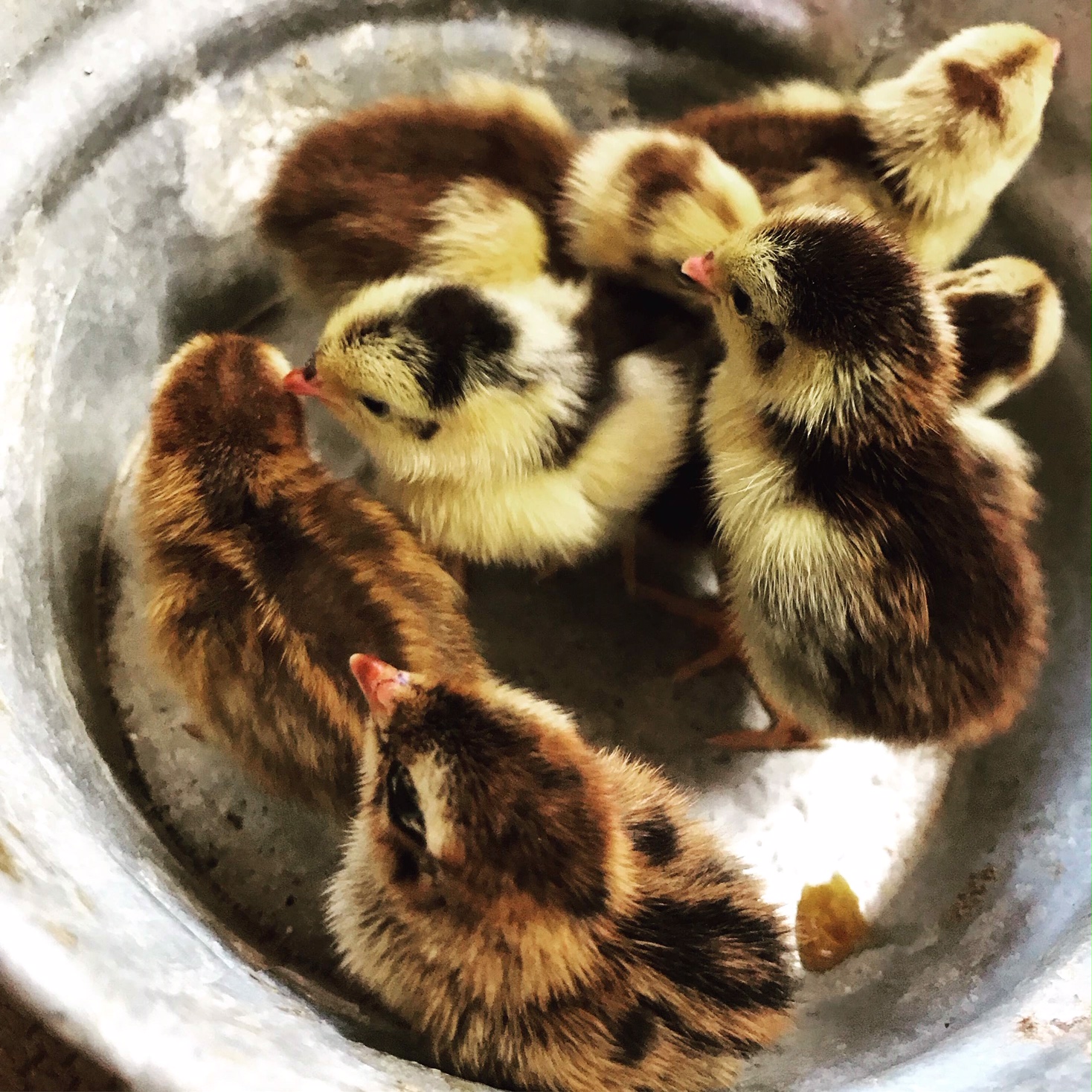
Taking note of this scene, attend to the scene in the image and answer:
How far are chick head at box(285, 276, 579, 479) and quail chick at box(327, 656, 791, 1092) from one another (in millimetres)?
265

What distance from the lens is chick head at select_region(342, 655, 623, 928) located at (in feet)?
2.25

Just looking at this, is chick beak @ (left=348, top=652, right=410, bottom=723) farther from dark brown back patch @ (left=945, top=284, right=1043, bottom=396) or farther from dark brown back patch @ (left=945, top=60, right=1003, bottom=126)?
dark brown back patch @ (left=945, top=60, right=1003, bottom=126)

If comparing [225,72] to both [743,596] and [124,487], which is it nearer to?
[124,487]

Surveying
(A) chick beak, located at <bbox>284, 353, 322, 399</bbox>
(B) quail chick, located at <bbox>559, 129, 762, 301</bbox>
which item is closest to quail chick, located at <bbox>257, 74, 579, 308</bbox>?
(B) quail chick, located at <bbox>559, 129, 762, 301</bbox>

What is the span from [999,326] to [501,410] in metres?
0.58

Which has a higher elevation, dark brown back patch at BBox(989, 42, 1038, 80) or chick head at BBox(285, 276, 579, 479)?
dark brown back patch at BBox(989, 42, 1038, 80)

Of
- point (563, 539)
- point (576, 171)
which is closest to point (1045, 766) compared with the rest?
point (563, 539)

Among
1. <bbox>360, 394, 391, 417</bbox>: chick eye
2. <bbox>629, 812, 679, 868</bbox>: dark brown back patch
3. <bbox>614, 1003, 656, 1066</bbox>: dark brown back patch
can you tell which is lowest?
<bbox>614, 1003, 656, 1066</bbox>: dark brown back patch

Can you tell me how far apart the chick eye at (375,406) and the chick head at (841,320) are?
1.21 feet

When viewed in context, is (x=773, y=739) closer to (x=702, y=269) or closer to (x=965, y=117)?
(x=702, y=269)

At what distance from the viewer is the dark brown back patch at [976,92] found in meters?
1.10

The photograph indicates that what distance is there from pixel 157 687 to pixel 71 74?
694 millimetres

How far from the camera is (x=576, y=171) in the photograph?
1108 millimetres

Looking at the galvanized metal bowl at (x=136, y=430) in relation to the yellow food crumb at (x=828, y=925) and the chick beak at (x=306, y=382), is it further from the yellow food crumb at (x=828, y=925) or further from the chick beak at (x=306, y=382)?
the chick beak at (x=306, y=382)
